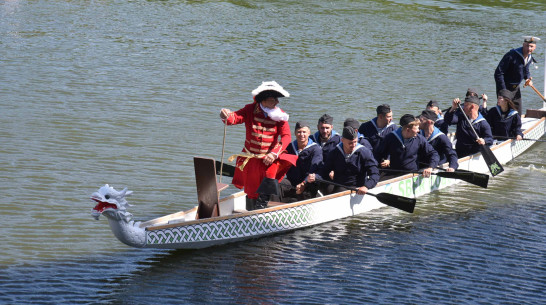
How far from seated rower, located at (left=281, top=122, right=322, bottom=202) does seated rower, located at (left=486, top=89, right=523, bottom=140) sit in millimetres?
5584

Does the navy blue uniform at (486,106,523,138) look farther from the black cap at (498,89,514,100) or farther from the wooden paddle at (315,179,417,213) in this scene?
the wooden paddle at (315,179,417,213)

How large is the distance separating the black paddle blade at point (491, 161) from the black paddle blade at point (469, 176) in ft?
3.29

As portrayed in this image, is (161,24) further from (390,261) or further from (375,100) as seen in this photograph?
(390,261)

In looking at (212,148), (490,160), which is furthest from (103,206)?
(490,160)

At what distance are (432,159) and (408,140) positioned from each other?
1.74ft

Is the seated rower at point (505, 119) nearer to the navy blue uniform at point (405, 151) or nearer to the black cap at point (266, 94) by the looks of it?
the navy blue uniform at point (405, 151)

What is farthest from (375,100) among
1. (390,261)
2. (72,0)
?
(72,0)

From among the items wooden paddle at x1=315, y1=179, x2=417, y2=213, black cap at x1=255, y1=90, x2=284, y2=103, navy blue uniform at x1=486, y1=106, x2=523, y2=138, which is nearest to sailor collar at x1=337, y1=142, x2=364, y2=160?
wooden paddle at x1=315, y1=179, x2=417, y2=213

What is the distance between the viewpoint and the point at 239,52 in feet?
88.1

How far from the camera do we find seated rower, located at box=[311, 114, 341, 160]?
41.6 feet

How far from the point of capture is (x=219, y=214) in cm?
1106

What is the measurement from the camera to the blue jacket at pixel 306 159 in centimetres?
1243

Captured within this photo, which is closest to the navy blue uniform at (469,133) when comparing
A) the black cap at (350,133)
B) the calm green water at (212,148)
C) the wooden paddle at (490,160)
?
the wooden paddle at (490,160)

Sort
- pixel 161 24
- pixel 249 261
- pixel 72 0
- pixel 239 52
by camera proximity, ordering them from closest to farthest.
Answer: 1. pixel 249 261
2. pixel 239 52
3. pixel 161 24
4. pixel 72 0
